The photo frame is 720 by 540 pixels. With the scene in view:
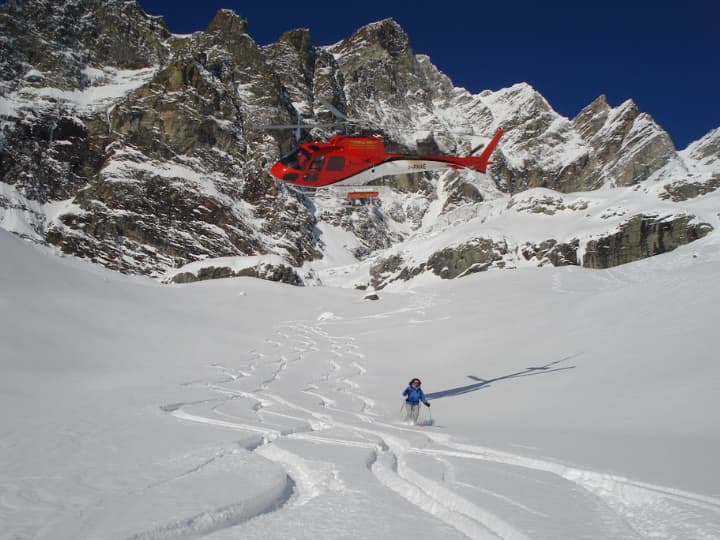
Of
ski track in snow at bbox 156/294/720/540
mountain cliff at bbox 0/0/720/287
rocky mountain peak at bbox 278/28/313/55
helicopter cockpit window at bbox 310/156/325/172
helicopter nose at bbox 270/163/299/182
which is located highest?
rocky mountain peak at bbox 278/28/313/55

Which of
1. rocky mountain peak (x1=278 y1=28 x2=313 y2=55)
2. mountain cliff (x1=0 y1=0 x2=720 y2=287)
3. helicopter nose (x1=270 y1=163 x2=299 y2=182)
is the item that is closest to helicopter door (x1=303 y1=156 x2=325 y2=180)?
helicopter nose (x1=270 y1=163 x2=299 y2=182)

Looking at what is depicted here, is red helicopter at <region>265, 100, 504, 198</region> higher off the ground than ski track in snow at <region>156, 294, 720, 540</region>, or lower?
higher

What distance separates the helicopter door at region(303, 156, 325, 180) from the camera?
17203mm

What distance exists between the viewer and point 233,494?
3.99m

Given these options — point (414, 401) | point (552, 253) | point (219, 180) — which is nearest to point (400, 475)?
point (414, 401)

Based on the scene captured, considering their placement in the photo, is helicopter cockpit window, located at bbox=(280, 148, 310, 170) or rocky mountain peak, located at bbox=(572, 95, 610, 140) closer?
helicopter cockpit window, located at bbox=(280, 148, 310, 170)

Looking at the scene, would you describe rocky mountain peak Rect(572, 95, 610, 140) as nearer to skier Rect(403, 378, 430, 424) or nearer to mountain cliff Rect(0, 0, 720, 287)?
mountain cliff Rect(0, 0, 720, 287)

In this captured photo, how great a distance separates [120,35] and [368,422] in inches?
6696

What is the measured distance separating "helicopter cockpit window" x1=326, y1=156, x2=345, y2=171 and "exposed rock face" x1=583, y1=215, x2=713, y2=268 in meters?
61.4

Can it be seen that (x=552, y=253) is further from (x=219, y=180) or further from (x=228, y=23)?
(x=228, y=23)

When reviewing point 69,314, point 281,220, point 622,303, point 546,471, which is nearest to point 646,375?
point 546,471

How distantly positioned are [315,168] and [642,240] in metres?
65.0

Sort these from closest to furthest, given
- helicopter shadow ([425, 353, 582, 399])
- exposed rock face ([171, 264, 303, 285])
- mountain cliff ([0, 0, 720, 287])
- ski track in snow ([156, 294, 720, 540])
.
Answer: ski track in snow ([156, 294, 720, 540]) < helicopter shadow ([425, 353, 582, 399]) < exposed rock face ([171, 264, 303, 285]) < mountain cliff ([0, 0, 720, 287])

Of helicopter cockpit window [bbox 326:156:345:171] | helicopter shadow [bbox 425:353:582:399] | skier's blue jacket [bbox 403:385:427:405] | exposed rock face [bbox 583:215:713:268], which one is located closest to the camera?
skier's blue jacket [bbox 403:385:427:405]
